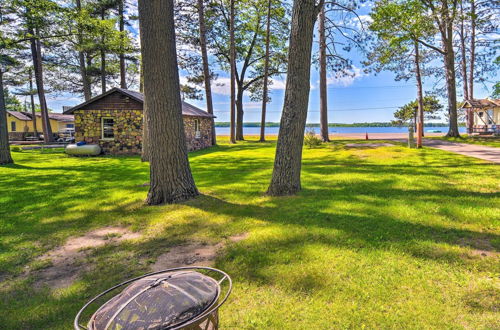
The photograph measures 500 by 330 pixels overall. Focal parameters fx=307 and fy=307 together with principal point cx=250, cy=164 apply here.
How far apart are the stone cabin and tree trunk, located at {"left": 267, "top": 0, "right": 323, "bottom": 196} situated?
11.4 m

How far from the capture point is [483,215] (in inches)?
178

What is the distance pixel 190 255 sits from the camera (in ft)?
12.6

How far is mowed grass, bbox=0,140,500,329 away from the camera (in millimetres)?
2625

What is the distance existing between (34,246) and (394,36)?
64.5 feet

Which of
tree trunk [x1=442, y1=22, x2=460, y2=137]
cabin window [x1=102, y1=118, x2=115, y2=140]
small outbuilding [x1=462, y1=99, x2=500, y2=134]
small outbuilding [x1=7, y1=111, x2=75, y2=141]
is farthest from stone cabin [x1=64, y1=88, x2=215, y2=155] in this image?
small outbuilding [x1=7, y1=111, x2=75, y2=141]

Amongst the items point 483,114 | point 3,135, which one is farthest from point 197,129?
point 483,114

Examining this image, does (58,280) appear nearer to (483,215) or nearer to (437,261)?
(437,261)

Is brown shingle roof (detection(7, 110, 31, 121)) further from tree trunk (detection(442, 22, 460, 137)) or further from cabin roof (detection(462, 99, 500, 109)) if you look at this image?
cabin roof (detection(462, 99, 500, 109))

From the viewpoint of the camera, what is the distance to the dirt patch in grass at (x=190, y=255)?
3.62 meters

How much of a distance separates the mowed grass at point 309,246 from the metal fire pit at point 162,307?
2.76 ft

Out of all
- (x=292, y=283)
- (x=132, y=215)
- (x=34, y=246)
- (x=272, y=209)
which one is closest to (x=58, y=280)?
(x=34, y=246)

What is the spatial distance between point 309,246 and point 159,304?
98.6 inches

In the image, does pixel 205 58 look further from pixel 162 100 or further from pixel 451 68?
pixel 162 100

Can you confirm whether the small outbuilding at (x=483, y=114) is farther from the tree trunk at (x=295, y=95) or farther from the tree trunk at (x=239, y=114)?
the tree trunk at (x=295, y=95)
